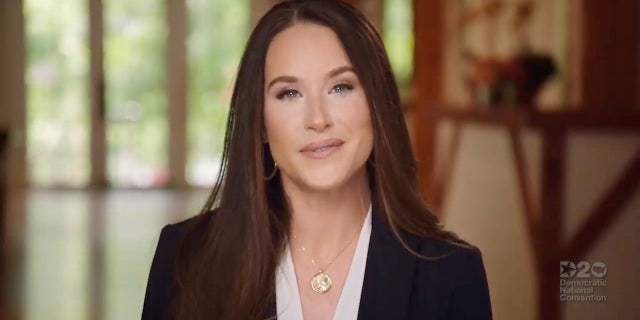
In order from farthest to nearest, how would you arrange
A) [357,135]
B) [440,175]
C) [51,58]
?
[51,58] < [440,175] < [357,135]

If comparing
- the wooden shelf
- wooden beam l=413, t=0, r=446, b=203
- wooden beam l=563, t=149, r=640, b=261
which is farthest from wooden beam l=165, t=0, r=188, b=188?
wooden beam l=563, t=149, r=640, b=261

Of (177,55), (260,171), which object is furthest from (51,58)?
(260,171)

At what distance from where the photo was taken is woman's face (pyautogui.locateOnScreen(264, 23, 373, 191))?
85 cm

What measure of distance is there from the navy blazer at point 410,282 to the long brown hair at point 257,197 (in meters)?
0.01

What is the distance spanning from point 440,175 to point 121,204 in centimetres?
252

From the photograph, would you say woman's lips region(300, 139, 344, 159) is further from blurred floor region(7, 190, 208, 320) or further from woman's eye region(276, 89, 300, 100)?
blurred floor region(7, 190, 208, 320)

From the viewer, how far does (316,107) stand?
2.80 feet

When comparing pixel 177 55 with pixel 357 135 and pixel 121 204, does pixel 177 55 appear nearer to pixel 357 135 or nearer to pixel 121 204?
pixel 121 204

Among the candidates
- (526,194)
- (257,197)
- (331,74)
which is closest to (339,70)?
(331,74)

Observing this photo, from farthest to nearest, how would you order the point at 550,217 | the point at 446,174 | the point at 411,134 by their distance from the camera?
the point at 411,134, the point at 446,174, the point at 550,217

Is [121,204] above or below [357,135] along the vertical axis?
below

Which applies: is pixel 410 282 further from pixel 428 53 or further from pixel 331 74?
pixel 428 53

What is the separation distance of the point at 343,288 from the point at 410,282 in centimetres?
7

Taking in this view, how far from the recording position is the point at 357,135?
867 mm
